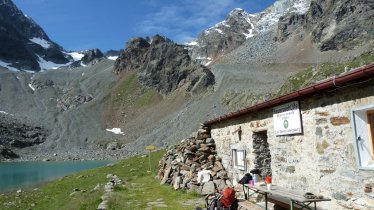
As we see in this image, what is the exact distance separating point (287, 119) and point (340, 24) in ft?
355

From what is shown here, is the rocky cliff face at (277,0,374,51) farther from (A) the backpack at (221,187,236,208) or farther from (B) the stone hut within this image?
(A) the backpack at (221,187,236,208)

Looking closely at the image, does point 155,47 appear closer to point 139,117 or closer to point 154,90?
point 154,90

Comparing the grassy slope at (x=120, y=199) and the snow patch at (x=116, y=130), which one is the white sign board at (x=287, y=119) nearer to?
the grassy slope at (x=120, y=199)

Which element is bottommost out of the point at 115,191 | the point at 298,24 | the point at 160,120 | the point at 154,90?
the point at 115,191

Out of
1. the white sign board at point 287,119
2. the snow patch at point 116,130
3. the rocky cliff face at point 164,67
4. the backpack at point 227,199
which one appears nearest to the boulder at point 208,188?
the white sign board at point 287,119

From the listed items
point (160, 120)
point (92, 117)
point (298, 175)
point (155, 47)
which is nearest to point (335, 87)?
point (298, 175)

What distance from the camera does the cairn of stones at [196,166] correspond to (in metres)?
16.2

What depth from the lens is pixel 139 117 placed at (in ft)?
364

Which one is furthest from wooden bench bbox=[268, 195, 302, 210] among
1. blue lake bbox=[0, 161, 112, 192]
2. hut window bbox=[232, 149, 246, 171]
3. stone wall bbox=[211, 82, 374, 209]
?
blue lake bbox=[0, 161, 112, 192]

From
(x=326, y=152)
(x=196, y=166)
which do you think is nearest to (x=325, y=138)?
(x=326, y=152)

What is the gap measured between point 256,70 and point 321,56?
62.5ft

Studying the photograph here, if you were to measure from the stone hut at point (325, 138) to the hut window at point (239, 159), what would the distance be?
91 centimetres

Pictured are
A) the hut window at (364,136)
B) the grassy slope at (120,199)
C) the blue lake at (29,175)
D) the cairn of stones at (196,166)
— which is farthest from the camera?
the blue lake at (29,175)

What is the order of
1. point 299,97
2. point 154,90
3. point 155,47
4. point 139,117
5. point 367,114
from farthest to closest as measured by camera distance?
point 155,47, point 154,90, point 139,117, point 299,97, point 367,114
